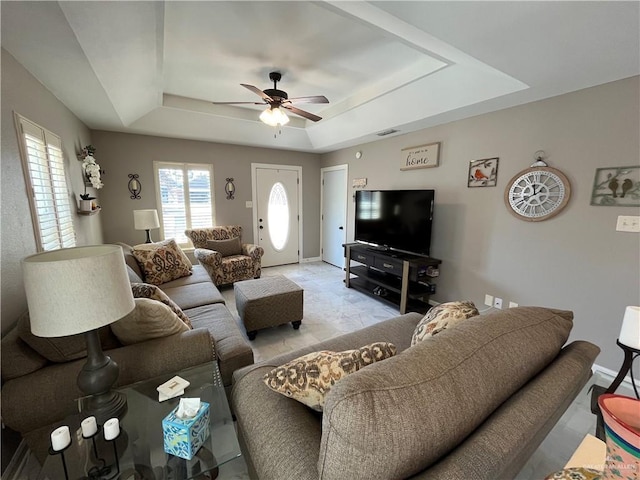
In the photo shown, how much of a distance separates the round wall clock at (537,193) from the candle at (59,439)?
3.45m

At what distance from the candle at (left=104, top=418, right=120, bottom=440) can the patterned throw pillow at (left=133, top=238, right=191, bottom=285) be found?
2.20 metres

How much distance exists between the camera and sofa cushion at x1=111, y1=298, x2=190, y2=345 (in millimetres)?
1386

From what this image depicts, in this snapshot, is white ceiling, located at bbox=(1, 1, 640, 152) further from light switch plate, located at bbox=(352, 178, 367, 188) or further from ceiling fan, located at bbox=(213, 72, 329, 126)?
light switch plate, located at bbox=(352, 178, 367, 188)

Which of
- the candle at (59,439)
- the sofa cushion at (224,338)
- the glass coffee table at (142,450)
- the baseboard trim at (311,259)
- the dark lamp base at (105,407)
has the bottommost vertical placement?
the baseboard trim at (311,259)

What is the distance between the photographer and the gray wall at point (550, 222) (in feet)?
6.72

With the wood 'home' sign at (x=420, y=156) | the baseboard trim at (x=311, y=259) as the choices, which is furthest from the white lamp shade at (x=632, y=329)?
the baseboard trim at (x=311, y=259)

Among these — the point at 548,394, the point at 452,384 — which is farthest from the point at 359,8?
the point at 548,394

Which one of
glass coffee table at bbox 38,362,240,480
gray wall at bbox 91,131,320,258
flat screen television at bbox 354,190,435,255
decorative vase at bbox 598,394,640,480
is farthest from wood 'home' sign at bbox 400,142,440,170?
glass coffee table at bbox 38,362,240,480

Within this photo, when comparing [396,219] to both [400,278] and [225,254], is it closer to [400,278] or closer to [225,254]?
[400,278]

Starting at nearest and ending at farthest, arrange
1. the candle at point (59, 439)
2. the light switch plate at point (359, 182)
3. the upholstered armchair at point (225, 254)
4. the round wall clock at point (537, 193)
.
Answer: the candle at point (59, 439) → the round wall clock at point (537, 193) → the upholstered armchair at point (225, 254) → the light switch plate at point (359, 182)

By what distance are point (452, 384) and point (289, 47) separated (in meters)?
2.77

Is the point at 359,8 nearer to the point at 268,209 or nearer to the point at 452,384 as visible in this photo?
the point at 452,384

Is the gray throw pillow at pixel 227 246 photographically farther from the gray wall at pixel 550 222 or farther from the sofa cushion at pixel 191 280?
the gray wall at pixel 550 222

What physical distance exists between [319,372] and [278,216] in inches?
179
